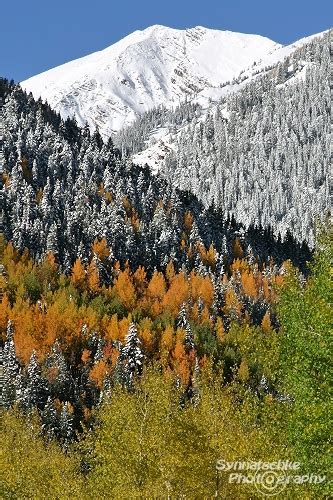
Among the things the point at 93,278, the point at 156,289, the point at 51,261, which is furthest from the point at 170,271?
the point at 51,261

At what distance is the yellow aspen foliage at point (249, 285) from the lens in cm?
18888

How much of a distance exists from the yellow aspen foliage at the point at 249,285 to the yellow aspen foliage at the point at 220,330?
85.3 ft

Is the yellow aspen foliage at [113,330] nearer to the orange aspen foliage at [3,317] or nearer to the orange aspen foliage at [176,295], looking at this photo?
the orange aspen foliage at [176,295]

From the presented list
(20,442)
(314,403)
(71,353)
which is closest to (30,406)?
(71,353)

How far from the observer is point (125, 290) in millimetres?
174000

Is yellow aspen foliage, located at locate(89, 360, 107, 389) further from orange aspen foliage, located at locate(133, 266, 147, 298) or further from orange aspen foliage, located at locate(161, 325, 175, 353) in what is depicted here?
orange aspen foliage, located at locate(133, 266, 147, 298)

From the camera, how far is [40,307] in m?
154

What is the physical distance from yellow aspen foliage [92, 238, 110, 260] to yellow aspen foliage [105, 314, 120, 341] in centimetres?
4299

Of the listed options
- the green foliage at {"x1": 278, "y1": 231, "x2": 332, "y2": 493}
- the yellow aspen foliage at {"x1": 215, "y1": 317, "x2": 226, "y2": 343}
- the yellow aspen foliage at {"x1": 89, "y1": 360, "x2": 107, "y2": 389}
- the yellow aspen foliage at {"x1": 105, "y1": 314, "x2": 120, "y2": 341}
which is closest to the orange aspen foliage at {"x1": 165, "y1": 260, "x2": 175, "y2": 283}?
the yellow aspen foliage at {"x1": 215, "y1": 317, "x2": 226, "y2": 343}

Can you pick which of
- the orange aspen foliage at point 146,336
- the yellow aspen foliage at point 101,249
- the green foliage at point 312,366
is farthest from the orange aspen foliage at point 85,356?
the green foliage at point 312,366

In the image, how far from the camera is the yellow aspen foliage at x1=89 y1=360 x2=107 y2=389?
127050 millimetres

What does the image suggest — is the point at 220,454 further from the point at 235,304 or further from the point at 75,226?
the point at 75,226

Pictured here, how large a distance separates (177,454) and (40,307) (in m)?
134

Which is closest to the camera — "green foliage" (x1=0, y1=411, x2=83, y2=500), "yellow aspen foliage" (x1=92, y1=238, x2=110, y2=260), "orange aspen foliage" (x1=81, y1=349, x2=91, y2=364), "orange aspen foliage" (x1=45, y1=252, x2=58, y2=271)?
"green foliage" (x1=0, y1=411, x2=83, y2=500)
